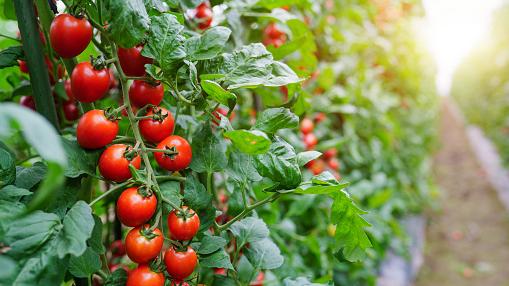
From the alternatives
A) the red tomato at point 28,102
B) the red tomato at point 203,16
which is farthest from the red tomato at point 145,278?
the red tomato at point 203,16

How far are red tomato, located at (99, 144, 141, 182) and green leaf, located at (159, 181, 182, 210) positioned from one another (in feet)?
0.21

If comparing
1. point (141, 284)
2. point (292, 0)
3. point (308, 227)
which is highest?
point (292, 0)

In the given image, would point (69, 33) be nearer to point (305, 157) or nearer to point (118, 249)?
point (305, 157)

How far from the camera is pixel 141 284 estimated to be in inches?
21.7

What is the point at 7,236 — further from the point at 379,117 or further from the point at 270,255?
the point at 379,117

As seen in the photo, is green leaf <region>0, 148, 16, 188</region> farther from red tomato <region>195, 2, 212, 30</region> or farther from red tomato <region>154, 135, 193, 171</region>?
red tomato <region>195, 2, 212, 30</region>

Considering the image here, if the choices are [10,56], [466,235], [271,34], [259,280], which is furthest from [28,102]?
[466,235]

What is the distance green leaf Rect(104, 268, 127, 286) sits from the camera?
0.61 meters

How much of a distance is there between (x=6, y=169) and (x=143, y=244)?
189mm

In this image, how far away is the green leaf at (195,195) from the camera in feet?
2.09

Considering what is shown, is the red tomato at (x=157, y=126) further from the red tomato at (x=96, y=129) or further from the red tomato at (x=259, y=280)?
the red tomato at (x=259, y=280)

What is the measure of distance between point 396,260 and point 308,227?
130cm

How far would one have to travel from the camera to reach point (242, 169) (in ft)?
2.36

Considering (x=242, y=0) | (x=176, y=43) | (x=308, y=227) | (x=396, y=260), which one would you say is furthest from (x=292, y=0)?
(x=396, y=260)
